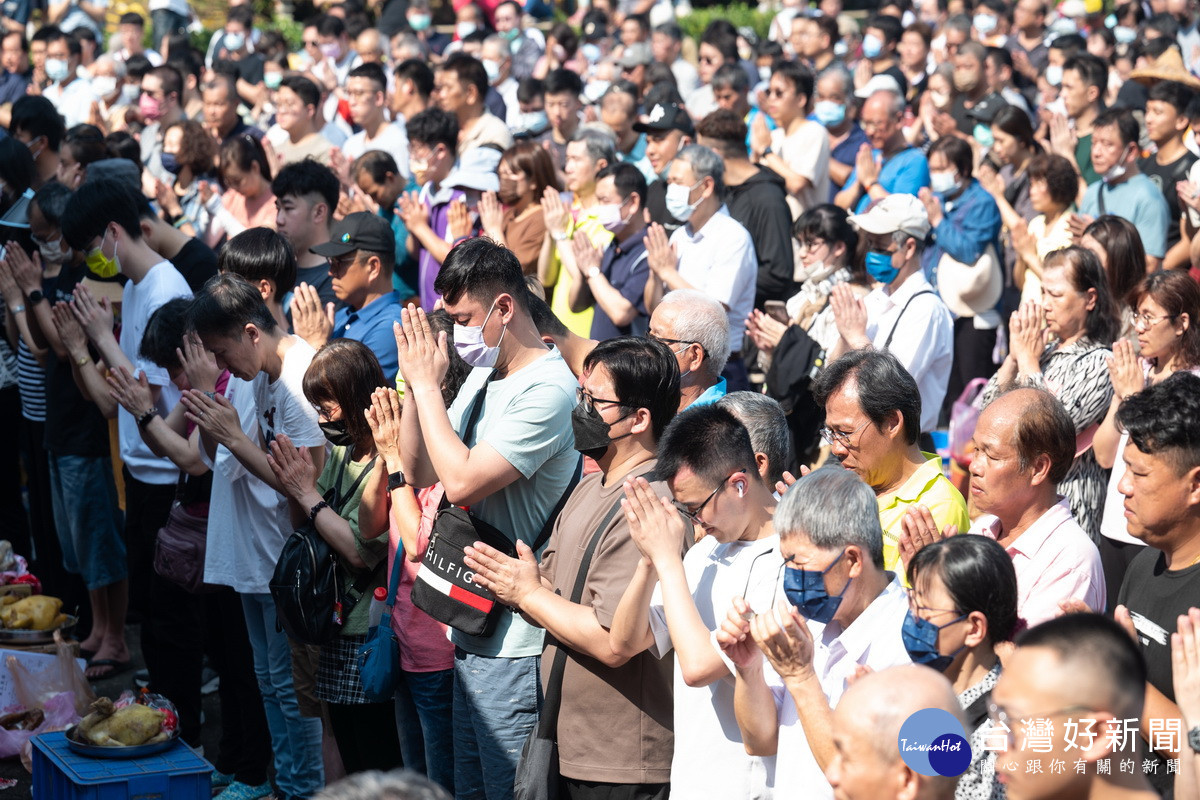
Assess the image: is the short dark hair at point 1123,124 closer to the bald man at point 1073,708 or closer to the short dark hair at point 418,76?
the short dark hair at point 418,76

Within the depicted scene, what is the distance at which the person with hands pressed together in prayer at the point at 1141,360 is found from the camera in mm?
5055

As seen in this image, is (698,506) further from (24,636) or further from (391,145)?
(391,145)

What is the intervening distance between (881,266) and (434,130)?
3622mm

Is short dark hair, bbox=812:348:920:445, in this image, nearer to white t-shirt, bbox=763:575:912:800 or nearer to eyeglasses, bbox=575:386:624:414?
eyeglasses, bbox=575:386:624:414

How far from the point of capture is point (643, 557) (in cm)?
350

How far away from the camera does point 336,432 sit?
488cm

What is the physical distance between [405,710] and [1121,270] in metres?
3.83

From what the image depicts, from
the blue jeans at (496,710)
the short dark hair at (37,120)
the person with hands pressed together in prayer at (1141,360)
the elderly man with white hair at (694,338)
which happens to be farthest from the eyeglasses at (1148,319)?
the short dark hair at (37,120)

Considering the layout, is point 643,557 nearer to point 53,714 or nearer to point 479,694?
point 479,694

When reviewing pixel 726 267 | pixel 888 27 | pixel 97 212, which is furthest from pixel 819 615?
pixel 888 27

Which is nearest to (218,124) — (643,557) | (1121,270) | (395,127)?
(395,127)

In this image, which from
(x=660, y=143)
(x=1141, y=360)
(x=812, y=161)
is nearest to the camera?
(x=1141, y=360)

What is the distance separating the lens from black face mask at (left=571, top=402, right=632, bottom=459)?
12.9 feet

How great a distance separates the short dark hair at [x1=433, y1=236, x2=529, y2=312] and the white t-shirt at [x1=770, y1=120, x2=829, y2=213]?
5.28 m
